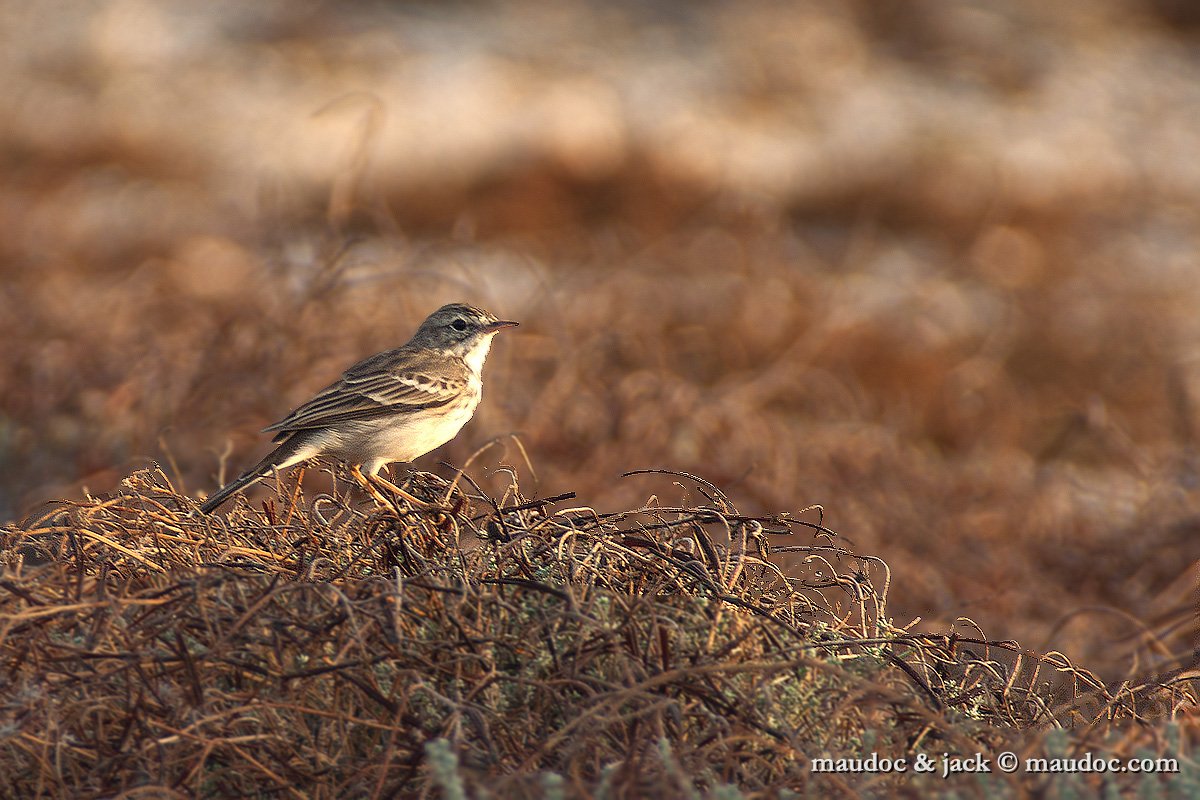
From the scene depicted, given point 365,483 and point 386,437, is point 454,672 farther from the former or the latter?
point 386,437

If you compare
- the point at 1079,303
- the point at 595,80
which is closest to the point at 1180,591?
the point at 1079,303

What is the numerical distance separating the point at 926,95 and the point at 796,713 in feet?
51.0

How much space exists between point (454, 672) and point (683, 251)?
10.7 meters

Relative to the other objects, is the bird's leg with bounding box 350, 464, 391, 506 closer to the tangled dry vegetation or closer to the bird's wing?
the bird's wing

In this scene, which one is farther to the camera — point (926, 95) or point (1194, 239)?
point (926, 95)

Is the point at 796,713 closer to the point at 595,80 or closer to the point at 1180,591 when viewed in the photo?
the point at 1180,591

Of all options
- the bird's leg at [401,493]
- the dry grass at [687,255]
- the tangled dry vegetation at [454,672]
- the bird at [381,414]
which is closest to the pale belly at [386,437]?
the bird at [381,414]

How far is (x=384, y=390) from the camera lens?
522cm

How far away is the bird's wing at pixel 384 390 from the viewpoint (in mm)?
5033

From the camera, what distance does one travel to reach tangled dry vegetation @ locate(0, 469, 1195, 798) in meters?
2.86

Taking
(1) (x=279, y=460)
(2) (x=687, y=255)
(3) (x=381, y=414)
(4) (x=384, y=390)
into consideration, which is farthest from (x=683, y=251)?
(1) (x=279, y=460)

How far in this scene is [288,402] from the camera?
26.6 ft

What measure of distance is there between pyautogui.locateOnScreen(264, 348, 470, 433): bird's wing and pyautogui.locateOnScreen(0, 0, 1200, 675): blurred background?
2.17 m

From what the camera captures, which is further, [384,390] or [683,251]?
[683,251]
